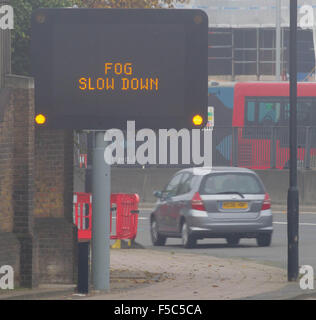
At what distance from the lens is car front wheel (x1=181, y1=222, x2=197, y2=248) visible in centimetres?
2294

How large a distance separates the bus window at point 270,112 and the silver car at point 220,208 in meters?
19.6

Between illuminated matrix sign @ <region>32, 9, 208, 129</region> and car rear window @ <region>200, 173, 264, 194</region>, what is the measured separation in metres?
9.14

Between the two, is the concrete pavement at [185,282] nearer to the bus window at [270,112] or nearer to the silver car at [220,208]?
the silver car at [220,208]

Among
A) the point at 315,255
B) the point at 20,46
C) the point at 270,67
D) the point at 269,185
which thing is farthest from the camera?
the point at 270,67

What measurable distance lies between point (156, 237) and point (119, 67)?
1095 cm

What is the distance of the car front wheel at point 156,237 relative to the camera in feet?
79.9

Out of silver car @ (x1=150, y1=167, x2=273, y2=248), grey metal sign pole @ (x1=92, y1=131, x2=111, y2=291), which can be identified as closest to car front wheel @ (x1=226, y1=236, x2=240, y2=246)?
silver car @ (x1=150, y1=167, x2=273, y2=248)

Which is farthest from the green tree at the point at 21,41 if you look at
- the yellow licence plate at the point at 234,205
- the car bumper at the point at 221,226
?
the yellow licence plate at the point at 234,205

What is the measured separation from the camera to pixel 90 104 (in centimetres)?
1388

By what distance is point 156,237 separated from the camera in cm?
2445
